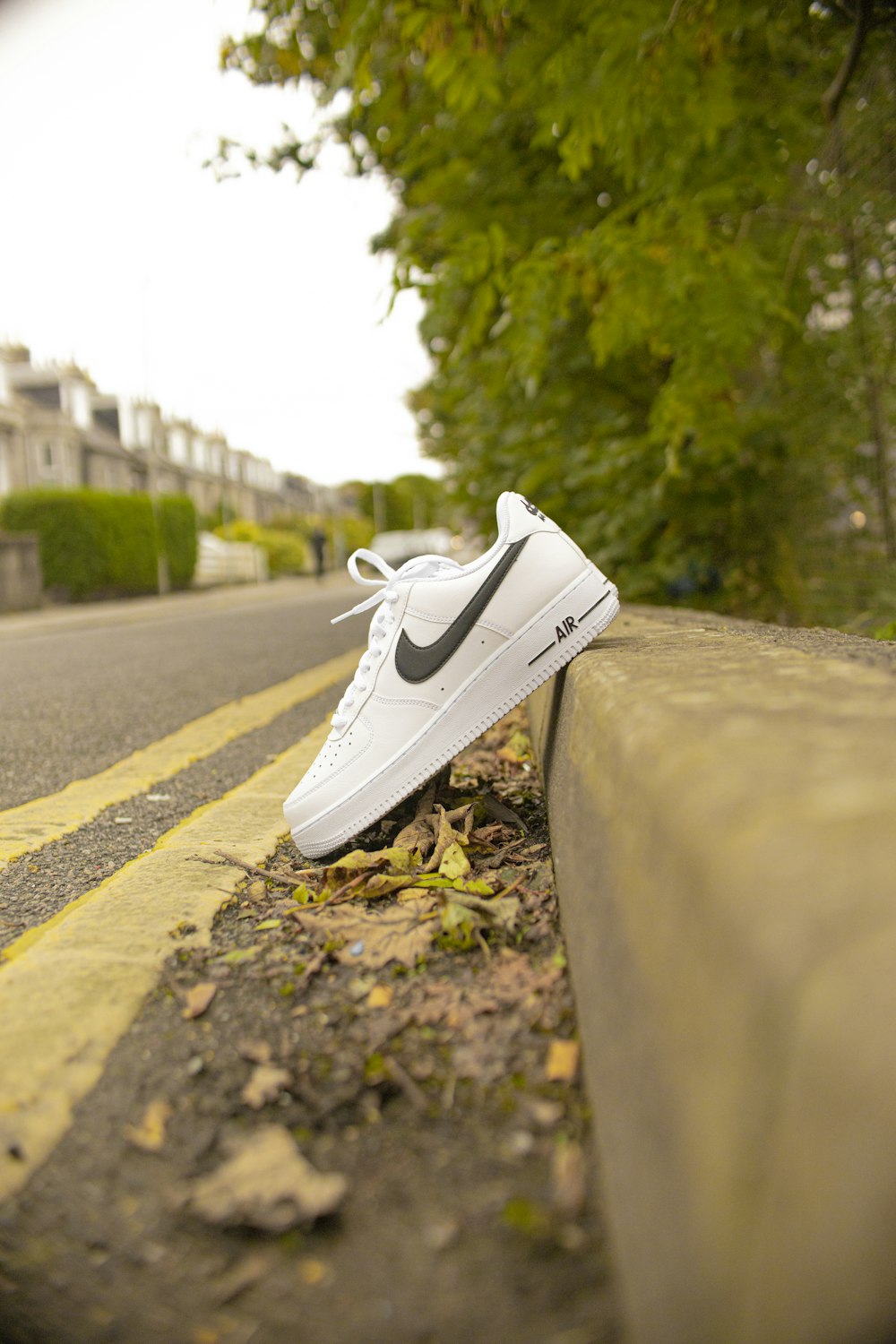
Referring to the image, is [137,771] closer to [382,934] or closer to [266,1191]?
[382,934]

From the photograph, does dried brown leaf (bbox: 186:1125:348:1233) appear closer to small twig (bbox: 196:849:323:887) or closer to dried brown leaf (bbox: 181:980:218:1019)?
dried brown leaf (bbox: 181:980:218:1019)

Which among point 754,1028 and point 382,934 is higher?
point 754,1028

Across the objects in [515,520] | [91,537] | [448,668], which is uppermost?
[91,537]

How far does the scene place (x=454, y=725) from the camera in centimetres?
153

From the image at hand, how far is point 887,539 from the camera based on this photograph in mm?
3482

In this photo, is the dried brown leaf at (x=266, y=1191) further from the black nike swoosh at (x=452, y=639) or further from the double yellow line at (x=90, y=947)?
the black nike swoosh at (x=452, y=639)

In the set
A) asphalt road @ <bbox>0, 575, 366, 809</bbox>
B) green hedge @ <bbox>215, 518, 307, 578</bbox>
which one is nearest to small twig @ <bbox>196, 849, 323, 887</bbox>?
asphalt road @ <bbox>0, 575, 366, 809</bbox>

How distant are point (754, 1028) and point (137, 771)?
2.33 m

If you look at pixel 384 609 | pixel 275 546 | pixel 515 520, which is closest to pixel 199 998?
pixel 384 609

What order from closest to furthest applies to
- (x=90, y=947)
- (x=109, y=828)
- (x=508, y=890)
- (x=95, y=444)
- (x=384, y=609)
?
(x=90, y=947), (x=508, y=890), (x=384, y=609), (x=109, y=828), (x=95, y=444)

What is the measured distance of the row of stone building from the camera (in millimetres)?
38562

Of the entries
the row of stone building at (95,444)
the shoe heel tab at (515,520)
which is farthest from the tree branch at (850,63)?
the row of stone building at (95,444)

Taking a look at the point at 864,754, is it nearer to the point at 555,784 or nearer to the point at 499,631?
the point at 555,784

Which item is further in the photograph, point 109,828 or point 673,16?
point 673,16
